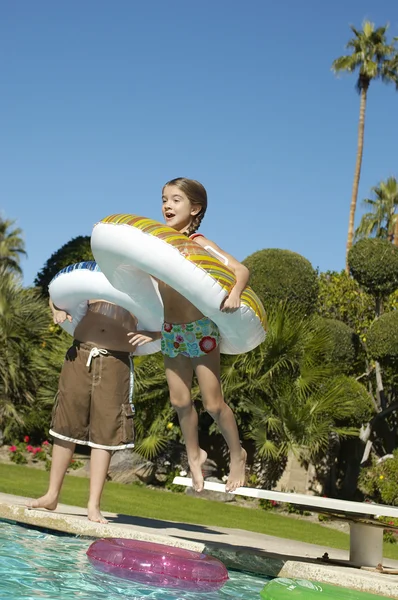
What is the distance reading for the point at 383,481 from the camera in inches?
478

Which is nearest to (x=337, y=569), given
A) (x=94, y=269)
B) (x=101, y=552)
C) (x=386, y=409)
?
(x=101, y=552)

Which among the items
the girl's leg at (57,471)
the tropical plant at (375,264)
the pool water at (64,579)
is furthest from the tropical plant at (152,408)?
the pool water at (64,579)

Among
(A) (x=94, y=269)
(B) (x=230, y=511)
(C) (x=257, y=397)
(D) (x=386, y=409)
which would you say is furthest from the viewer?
(D) (x=386, y=409)

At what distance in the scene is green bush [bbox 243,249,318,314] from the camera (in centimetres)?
1438

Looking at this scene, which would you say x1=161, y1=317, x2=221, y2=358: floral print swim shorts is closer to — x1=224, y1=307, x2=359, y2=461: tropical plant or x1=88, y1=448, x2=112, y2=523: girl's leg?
x1=88, y1=448, x2=112, y2=523: girl's leg

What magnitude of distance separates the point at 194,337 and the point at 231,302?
45cm

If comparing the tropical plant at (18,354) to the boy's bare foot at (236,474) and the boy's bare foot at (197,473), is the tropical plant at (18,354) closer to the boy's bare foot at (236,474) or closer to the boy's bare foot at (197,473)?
the boy's bare foot at (197,473)

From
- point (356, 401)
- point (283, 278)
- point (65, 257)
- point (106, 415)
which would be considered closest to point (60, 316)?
point (106, 415)

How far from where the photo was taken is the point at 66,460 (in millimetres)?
6410

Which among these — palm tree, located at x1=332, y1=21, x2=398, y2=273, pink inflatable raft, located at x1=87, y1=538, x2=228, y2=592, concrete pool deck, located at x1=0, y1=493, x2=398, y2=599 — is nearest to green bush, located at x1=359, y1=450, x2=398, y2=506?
concrete pool deck, located at x1=0, y1=493, x2=398, y2=599

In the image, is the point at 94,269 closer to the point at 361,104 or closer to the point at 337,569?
the point at 337,569

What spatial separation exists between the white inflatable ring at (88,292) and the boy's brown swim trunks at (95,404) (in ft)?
1.09

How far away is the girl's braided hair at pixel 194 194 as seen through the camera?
17.1ft

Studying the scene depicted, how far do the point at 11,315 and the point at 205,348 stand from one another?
1065 cm
